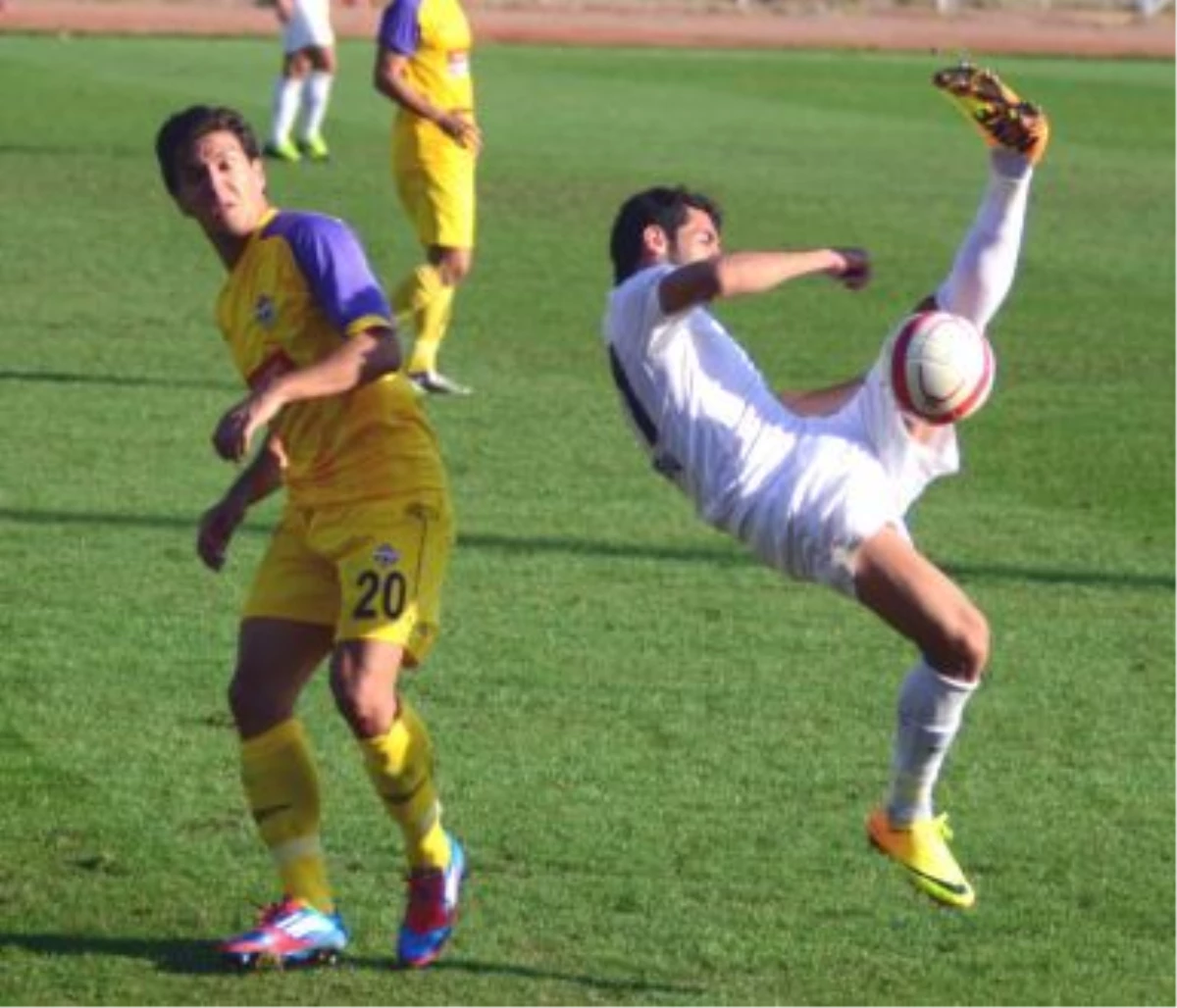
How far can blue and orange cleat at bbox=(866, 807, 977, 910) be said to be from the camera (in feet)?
25.0

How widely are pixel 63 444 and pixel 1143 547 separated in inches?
201

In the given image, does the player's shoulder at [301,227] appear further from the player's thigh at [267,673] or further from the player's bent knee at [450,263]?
the player's bent knee at [450,263]

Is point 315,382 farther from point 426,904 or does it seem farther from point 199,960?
point 199,960

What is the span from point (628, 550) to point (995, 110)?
5267 millimetres

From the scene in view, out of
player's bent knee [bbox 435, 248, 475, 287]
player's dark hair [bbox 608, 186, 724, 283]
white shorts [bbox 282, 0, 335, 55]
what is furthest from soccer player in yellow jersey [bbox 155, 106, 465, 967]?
white shorts [bbox 282, 0, 335, 55]

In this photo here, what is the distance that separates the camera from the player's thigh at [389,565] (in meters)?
7.40

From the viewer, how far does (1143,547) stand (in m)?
13.0

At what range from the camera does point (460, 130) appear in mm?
16219

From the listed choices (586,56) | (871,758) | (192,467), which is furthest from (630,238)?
(586,56)

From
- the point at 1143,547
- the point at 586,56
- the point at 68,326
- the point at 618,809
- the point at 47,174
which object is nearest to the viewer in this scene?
the point at 618,809

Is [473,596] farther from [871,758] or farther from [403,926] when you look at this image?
[403,926]

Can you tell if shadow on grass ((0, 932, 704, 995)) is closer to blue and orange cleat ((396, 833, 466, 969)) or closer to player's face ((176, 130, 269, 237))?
blue and orange cleat ((396, 833, 466, 969))

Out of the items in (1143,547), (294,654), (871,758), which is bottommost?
(1143,547)

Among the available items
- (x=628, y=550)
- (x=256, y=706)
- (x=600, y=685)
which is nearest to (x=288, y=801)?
(x=256, y=706)
